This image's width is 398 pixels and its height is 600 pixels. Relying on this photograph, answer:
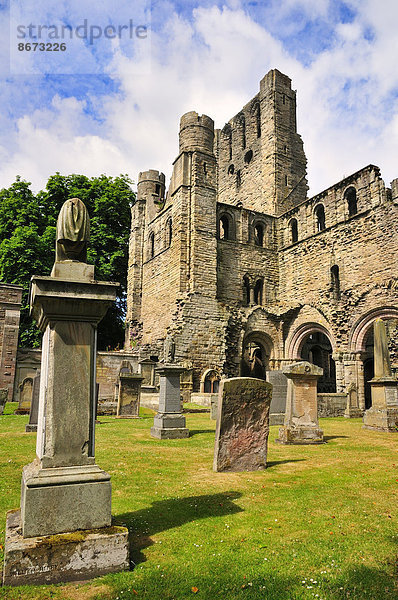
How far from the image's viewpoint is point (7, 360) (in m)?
20.5

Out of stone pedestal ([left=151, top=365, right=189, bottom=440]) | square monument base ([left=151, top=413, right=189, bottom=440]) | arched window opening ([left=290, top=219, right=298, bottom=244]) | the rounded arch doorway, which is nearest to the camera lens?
square monument base ([left=151, top=413, right=189, bottom=440])

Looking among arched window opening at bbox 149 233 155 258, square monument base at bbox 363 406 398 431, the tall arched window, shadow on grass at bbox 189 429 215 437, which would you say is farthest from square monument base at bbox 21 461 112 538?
arched window opening at bbox 149 233 155 258

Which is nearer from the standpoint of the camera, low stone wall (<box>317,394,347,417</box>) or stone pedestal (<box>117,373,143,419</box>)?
stone pedestal (<box>117,373,143,419</box>)

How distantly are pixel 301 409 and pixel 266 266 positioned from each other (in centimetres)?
1818

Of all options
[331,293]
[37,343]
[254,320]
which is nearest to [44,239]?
[37,343]

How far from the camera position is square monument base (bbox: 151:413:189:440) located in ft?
32.7

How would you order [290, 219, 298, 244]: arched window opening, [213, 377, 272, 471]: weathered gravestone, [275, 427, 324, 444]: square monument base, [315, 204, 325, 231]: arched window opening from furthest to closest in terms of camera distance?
[290, 219, 298, 244]: arched window opening, [315, 204, 325, 231]: arched window opening, [275, 427, 324, 444]: square monument base, [213, 377, 272, 471]: weathered gravestone

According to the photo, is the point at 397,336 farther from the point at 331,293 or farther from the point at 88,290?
the point at 88,290

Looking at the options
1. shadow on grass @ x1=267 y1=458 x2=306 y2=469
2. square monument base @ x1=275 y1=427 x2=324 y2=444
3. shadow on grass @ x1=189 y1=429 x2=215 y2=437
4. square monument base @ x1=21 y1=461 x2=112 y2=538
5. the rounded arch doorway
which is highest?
the rounded arch doorway

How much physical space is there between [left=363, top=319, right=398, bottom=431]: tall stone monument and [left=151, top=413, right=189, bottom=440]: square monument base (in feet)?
19.5

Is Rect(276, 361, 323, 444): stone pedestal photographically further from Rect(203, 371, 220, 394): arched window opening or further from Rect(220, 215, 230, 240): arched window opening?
Rect(220, 215, 230, 240): arched window opening

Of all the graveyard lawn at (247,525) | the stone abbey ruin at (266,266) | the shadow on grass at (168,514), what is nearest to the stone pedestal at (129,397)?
the stone abbey ruin at (266,266)

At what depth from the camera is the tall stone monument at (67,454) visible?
304cm

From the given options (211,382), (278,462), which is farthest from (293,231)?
(278,462)
